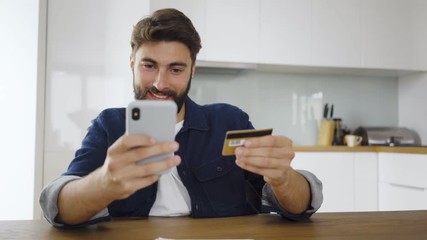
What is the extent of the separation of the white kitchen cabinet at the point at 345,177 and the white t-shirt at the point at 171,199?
70.3 inches

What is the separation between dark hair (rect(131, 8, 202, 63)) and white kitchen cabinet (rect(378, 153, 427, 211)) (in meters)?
1.97

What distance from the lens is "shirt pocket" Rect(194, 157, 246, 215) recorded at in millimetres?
1295

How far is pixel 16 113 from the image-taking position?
96.3 inches

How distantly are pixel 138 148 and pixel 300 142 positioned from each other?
289cm

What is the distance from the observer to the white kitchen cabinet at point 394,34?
3314 millimetres

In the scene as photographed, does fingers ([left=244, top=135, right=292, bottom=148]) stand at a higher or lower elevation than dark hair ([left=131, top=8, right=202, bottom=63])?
lower

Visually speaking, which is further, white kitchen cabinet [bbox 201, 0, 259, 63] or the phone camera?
white kitchen cabinet [bbox 201, 0, 259, 63]

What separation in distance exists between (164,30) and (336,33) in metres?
2.23

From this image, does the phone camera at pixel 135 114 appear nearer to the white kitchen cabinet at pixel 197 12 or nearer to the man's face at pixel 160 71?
the man's face at pixel 160 71

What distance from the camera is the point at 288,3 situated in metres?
3.17

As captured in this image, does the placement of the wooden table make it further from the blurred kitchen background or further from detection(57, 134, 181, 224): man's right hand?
the blurred kitchen background

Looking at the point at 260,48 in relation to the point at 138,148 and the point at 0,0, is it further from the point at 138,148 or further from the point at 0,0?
the point at 138,148

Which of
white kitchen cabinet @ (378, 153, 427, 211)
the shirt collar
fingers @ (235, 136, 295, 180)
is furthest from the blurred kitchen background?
fingers @ (235, 136, 295, 180)

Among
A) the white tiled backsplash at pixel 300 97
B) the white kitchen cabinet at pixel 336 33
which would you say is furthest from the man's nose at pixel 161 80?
the white kitchen cabinet at pixel 336 33
